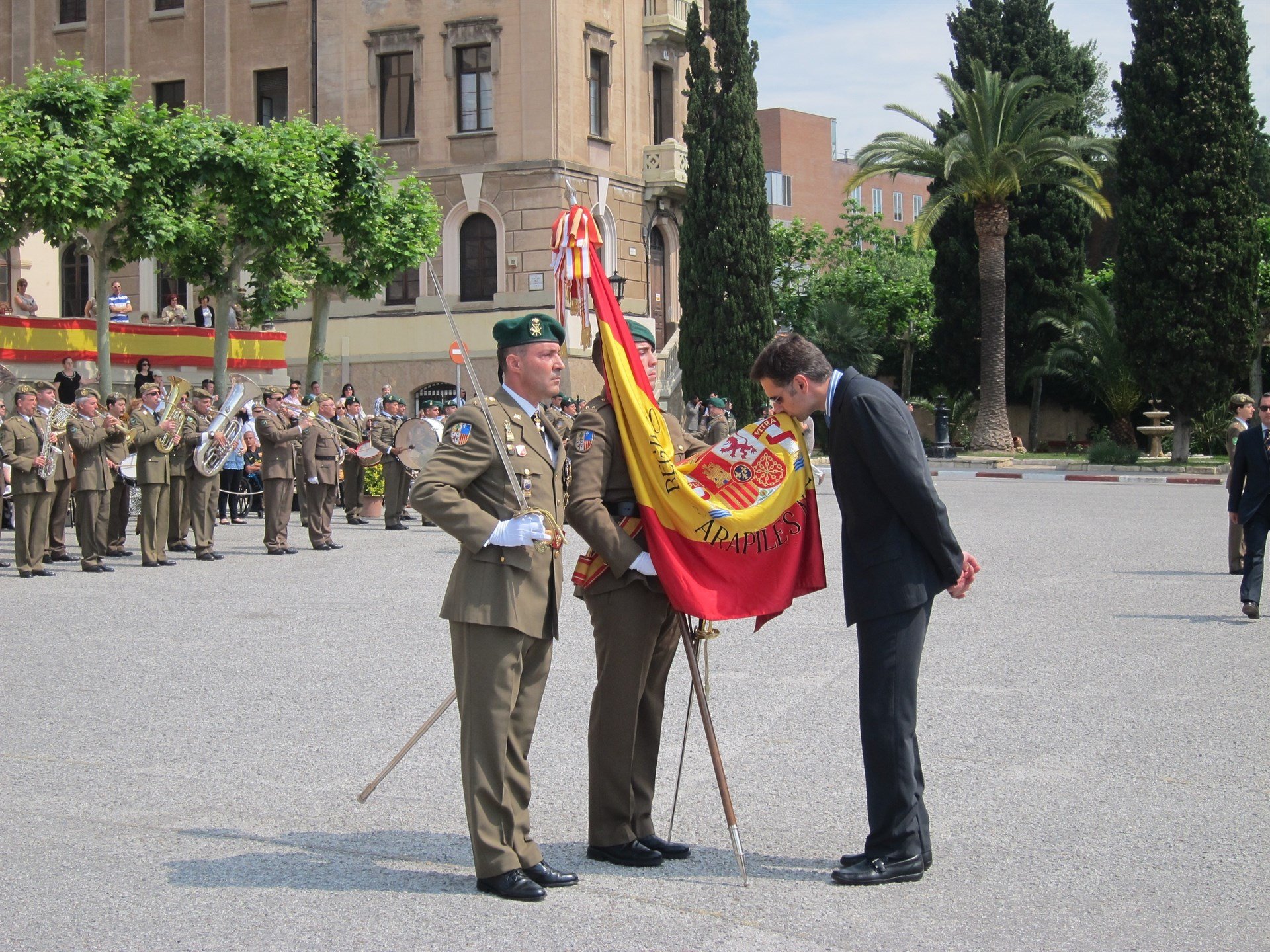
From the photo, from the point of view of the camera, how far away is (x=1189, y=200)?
34906mm

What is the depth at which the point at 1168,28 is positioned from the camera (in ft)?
113

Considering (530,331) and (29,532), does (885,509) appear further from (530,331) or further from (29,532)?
(29,532)

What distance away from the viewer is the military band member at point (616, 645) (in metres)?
5.48

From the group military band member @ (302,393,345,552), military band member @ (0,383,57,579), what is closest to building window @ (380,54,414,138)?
military band member @ (302,393,345,552)

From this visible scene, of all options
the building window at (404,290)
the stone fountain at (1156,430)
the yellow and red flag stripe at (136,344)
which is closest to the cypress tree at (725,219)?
the building window at (404,290)

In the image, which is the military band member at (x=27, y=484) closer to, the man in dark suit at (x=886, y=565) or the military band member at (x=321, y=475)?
the military band member at (x=321, y=475)

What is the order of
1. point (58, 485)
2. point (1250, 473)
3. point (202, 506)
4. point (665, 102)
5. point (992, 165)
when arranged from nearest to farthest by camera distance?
point (1250, 473)
point (58, 485)
point (202, 506)
point (992, 165)
point (665, 102)

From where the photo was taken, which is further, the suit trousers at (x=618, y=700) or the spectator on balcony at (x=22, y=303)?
the spectator on balcony at (x=22, y=303)

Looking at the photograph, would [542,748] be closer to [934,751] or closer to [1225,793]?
[934,751]

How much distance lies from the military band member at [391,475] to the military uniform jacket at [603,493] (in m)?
15.6

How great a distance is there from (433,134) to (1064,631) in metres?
31.3

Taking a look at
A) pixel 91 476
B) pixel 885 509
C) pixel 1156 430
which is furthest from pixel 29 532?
pixel 1156 430

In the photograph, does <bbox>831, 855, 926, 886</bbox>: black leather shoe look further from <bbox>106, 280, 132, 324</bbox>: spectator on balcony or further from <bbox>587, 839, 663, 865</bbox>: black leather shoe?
<bbox>106, 280, 132, 324</bbox>: spectator on balcony

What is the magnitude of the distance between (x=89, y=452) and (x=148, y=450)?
0.62 metres
